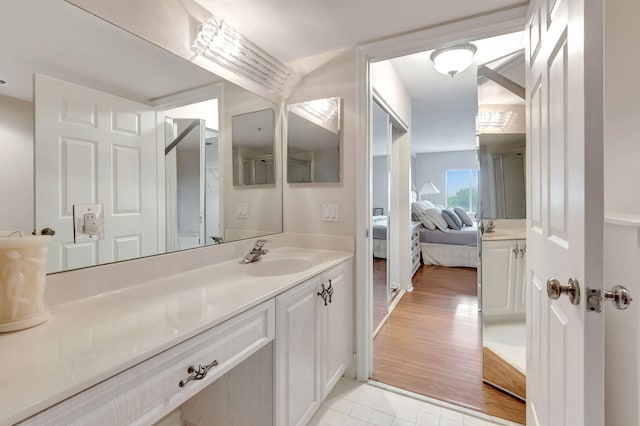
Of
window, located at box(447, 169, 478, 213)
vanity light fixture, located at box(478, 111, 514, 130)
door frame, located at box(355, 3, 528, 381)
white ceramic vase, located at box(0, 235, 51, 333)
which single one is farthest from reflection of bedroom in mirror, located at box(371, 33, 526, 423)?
window, located at box(447, 169, 478, 213)

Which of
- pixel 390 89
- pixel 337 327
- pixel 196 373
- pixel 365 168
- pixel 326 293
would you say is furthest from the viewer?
pixel 390 89

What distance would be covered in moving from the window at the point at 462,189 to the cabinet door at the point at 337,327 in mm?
7529

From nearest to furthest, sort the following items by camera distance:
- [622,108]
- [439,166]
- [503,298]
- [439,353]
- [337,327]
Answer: [622,108] < [337,327] < [503,298] < [439,353] < [439,166]

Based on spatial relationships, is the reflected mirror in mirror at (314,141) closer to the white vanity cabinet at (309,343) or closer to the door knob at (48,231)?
the white vanity cabinet at (309,343)

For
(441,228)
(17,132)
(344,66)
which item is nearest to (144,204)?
(17,132)

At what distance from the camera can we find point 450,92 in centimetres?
338

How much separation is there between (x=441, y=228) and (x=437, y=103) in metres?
2.11

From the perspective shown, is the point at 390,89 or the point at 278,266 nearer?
the point at 278,266

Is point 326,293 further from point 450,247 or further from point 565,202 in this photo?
point 450,247

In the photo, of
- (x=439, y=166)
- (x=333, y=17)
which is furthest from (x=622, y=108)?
(x=439, y=166)

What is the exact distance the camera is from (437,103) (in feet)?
12.5

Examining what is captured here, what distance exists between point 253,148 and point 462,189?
7.86 m

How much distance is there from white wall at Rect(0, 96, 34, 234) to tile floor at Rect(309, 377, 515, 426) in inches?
60.4

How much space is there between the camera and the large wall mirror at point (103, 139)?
34.8 inches
